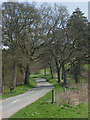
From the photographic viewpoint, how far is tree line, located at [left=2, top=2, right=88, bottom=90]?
2908 cm

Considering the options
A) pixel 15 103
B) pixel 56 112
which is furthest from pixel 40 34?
pixel 56 112

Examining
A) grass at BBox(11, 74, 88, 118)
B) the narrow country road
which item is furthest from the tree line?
grass at BBox(11, 74, 88, 118)

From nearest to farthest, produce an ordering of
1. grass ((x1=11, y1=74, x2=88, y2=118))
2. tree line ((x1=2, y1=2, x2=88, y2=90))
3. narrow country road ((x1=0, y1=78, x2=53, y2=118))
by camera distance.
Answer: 1. grass ((x1=11, y1=74, x2=88, y2=118))
2. narrow country road ((x1=0, y1=78, x2=53, y2=118))
3. tree line ((x1=2, y1=2, x2=88, y2=90))

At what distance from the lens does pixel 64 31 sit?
33438mm

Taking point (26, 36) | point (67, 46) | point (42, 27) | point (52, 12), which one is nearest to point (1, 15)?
point (26, 36)

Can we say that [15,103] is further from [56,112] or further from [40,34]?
[40,34]

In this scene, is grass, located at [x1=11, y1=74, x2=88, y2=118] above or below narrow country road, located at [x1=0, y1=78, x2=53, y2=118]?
above

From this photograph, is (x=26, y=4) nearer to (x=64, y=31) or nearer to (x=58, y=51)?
(x=64, y=31)

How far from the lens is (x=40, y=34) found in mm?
32781

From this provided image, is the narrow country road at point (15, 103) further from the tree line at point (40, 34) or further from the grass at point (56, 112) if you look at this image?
the tree line at point (40, 34)

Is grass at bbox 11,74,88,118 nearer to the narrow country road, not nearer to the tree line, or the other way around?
the narrow country road

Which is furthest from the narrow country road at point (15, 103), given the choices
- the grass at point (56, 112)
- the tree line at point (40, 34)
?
the tree line at point (40, 34)

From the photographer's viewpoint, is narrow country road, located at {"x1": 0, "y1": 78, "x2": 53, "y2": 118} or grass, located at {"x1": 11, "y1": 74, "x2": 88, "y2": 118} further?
narrow country road, located at {"x1": 0, "y1": 78, "x2": 53, "y2": 118}

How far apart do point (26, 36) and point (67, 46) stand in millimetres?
8241
